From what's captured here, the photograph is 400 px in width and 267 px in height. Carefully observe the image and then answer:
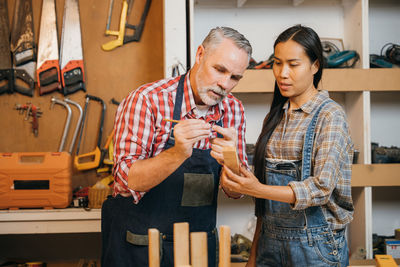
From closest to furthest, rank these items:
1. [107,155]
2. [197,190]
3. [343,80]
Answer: [197,190]
[343,80]
[107,155]

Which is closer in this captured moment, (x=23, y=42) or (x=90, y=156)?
(x=23, y=42)

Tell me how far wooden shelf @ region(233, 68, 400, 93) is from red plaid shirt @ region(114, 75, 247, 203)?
952 millimetres

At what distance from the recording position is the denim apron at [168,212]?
1512 millimetres

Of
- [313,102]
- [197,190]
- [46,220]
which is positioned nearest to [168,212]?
[197,190]

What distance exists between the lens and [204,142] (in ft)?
5.40

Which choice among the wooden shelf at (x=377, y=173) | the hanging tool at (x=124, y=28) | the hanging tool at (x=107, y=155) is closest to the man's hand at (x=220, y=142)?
the wooden shelf at (x=377, y=173)

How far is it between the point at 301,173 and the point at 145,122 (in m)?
0.56

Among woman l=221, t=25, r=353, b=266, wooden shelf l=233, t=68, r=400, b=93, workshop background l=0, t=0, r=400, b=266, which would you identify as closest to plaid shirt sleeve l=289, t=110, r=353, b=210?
woman l=221, t=25, r=353, b=266

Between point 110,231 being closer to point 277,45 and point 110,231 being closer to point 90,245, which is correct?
point 277,45

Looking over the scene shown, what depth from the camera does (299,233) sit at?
138 cm

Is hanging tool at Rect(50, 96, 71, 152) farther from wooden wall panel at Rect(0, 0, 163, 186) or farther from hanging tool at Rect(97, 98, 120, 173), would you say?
hanging tool at Rect(97, 98, 120, 173)

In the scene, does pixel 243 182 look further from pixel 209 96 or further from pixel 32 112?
pixel 32 112

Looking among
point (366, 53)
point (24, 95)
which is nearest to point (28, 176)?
point (24, 95)

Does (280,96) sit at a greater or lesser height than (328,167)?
greater
